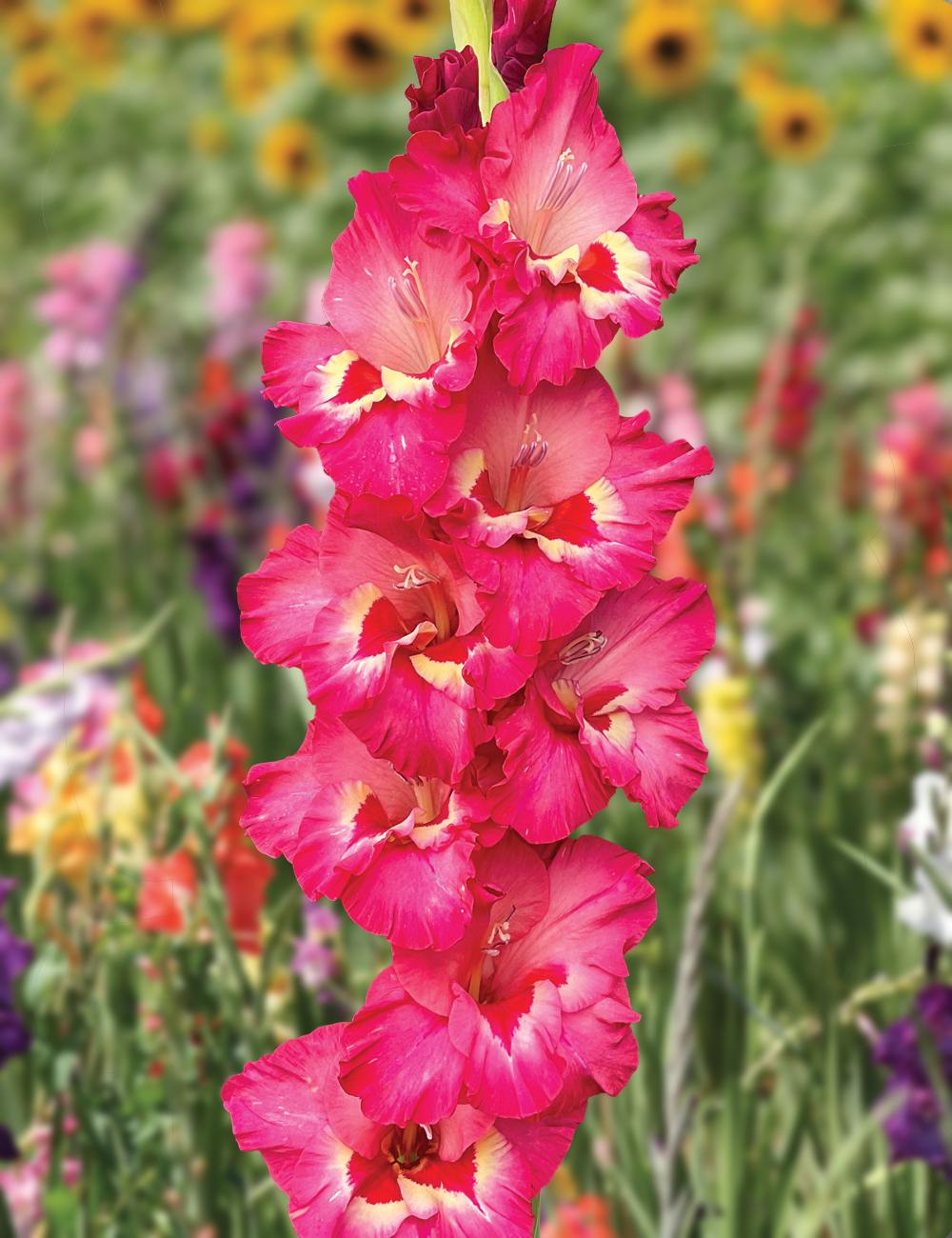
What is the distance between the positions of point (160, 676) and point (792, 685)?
92cm

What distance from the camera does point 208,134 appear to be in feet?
8.05

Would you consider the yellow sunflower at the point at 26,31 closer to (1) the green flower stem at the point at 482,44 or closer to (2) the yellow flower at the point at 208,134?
(2) the yellow flower at the point at 208,134

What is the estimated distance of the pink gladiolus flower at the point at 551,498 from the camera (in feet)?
2.00

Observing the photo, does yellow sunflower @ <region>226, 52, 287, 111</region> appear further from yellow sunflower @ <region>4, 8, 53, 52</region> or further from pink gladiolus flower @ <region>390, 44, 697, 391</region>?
pink gladiolus flower @ <region>390, 44, 697, 391</region>

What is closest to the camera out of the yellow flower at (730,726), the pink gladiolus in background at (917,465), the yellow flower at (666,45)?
the yellow flower at (730,726)

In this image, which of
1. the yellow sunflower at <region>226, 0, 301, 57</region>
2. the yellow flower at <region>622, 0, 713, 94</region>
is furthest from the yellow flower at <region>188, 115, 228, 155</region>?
the yellow flower at <region>622, 0, 713, 94</region>

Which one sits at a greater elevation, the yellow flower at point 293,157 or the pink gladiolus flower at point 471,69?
the pink gladiolus flower at point 471,69

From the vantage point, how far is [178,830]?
1.20 meters

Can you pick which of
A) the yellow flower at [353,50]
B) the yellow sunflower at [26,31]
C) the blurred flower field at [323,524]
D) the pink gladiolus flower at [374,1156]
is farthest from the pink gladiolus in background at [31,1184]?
the yellow sunflower at [26,31]

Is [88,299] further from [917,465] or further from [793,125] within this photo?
[793,125]

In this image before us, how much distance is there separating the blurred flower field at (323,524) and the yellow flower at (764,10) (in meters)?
0.01

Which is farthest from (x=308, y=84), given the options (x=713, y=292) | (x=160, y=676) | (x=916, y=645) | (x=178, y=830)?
(x=178, y=830)

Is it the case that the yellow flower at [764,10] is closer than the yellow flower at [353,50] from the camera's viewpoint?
No

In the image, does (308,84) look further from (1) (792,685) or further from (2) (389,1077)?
(2) (389,1077)
